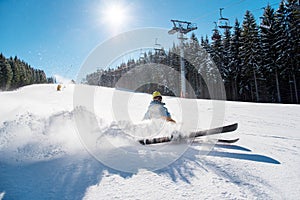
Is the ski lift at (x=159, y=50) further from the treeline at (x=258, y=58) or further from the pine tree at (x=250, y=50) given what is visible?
the pine tree at (x=250, y=50)

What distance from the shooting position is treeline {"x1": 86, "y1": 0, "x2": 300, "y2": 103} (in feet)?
79.3

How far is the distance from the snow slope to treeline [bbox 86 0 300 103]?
15.6m

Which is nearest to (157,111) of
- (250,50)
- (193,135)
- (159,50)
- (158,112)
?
(158,112)

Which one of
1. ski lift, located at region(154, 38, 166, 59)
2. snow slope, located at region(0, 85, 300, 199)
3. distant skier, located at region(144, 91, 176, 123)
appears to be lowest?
snow slope, located at region(0, 85, 300, 199)

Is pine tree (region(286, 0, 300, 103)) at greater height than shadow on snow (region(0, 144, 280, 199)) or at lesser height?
greater

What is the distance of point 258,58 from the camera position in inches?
1061

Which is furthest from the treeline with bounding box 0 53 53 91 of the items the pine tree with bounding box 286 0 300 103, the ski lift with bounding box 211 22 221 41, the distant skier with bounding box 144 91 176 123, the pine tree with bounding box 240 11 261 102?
the pine tree with bounding box 286 0 300 103

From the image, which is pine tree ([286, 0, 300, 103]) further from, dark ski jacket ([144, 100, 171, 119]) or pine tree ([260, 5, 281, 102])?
dark ski jacket ([144, 100, 171, 119])

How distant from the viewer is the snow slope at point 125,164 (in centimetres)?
211

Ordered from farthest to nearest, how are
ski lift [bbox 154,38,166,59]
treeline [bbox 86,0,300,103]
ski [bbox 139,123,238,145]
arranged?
1. treeline [bbox 86,0,300,103]
2. ski lift [bbox 154,38,166,59]
3. ski [bbox 139,123,238,145]

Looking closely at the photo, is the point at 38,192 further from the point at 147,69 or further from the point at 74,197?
the point at 147,69

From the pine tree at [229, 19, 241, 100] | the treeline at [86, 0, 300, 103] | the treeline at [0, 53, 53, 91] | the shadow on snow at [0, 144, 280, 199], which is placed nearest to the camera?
the shadow on snow at [0, 144, 280, 199]

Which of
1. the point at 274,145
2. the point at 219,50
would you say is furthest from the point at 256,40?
the point at 274,145

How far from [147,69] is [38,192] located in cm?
4836
